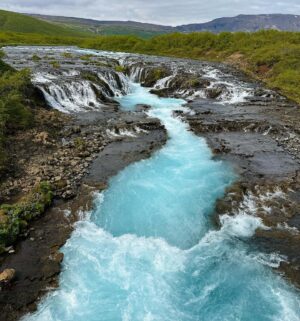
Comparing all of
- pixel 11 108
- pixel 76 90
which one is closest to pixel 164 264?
pixel 11 108

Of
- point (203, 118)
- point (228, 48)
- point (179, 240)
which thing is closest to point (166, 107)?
point (203, 118)

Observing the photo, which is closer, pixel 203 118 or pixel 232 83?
pixel 203 118

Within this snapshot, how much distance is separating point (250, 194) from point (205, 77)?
29569 millimetres

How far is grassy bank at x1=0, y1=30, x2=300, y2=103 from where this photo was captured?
44.7 metres

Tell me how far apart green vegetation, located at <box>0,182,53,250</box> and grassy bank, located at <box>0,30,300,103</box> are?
2943cm

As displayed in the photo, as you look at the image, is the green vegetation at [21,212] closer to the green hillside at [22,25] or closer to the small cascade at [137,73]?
the small cascade at [137,73]

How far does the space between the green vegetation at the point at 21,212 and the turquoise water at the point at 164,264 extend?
7.09 ft

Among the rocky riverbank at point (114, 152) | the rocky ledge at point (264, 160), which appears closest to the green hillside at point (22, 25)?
the rocky riverbank at point (114, 152)

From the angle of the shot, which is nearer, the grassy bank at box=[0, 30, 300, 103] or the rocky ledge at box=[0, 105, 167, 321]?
the rocky ledge at box=[0, 105, 167, 321]

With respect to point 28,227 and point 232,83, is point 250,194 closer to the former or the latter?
point 28,227

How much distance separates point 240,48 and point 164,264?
65091 mm

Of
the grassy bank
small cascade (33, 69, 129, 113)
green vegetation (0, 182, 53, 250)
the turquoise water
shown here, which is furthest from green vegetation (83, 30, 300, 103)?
green vegetation (0, 182, 53, 250)

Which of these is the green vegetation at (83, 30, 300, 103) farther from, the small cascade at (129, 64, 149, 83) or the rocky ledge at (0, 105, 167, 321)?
the rocky ledge at (0, 105, 167, 321)

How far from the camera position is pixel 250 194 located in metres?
17.0
